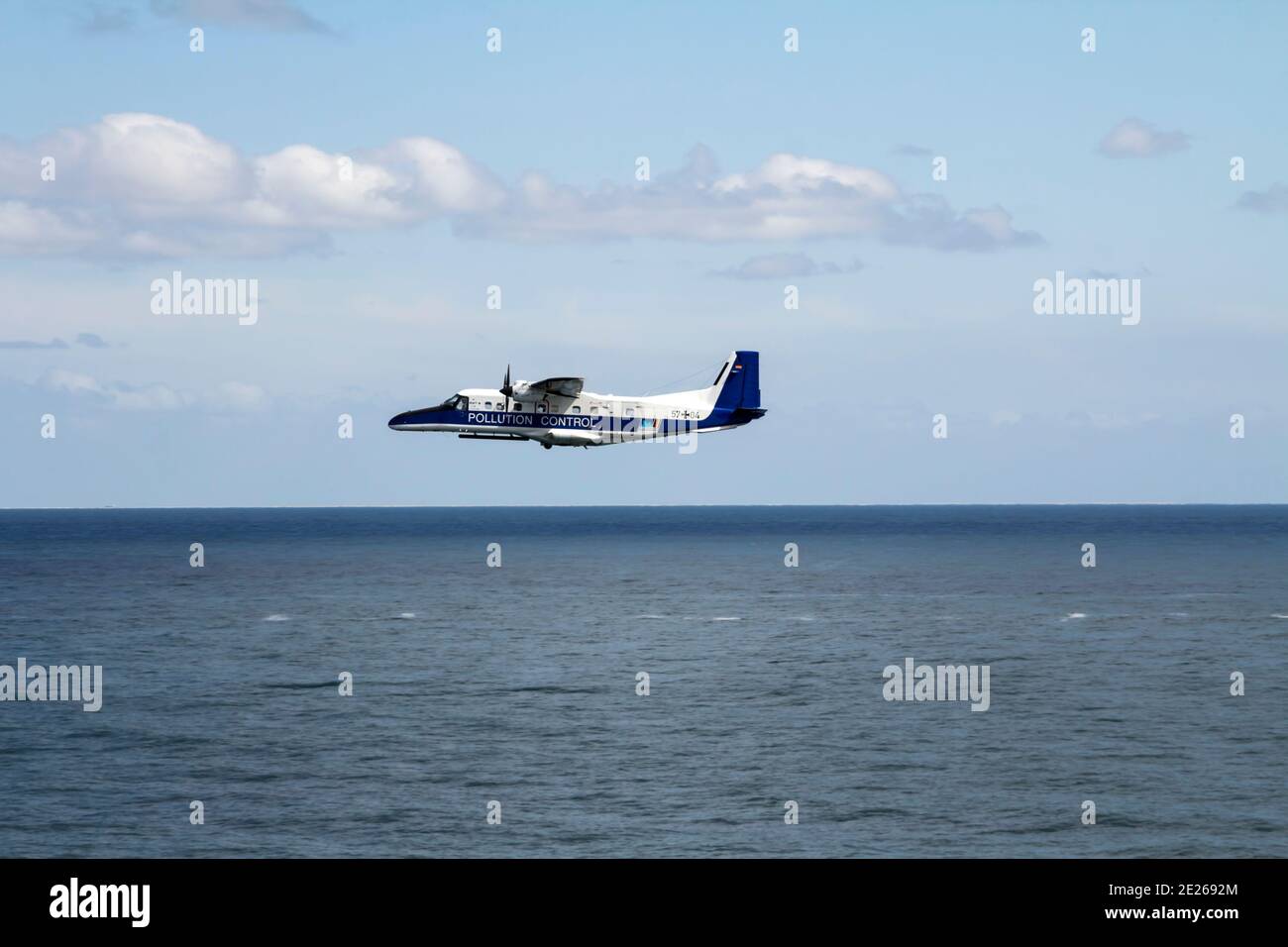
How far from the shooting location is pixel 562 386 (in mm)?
45000

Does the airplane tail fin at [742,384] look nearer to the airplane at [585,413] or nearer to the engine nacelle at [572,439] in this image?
the airplane at [585,413]

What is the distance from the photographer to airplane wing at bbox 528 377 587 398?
4434cm

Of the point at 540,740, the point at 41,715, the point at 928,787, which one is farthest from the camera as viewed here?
the point at 41,715

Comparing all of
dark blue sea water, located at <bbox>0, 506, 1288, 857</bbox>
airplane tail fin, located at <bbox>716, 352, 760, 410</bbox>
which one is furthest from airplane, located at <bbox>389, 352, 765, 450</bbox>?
dark blue sea water, located at <bbox>0, 506, 1288, 857</bbox>

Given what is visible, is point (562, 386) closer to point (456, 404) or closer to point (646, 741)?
point (456, 404)

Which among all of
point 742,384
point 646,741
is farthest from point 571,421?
point 646,741

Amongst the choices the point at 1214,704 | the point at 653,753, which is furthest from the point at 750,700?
the point at 1214,704

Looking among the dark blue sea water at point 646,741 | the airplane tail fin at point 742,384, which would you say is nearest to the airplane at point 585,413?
the airplane tail fin at point 742,384

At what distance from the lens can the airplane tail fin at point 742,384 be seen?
46.6 meters
